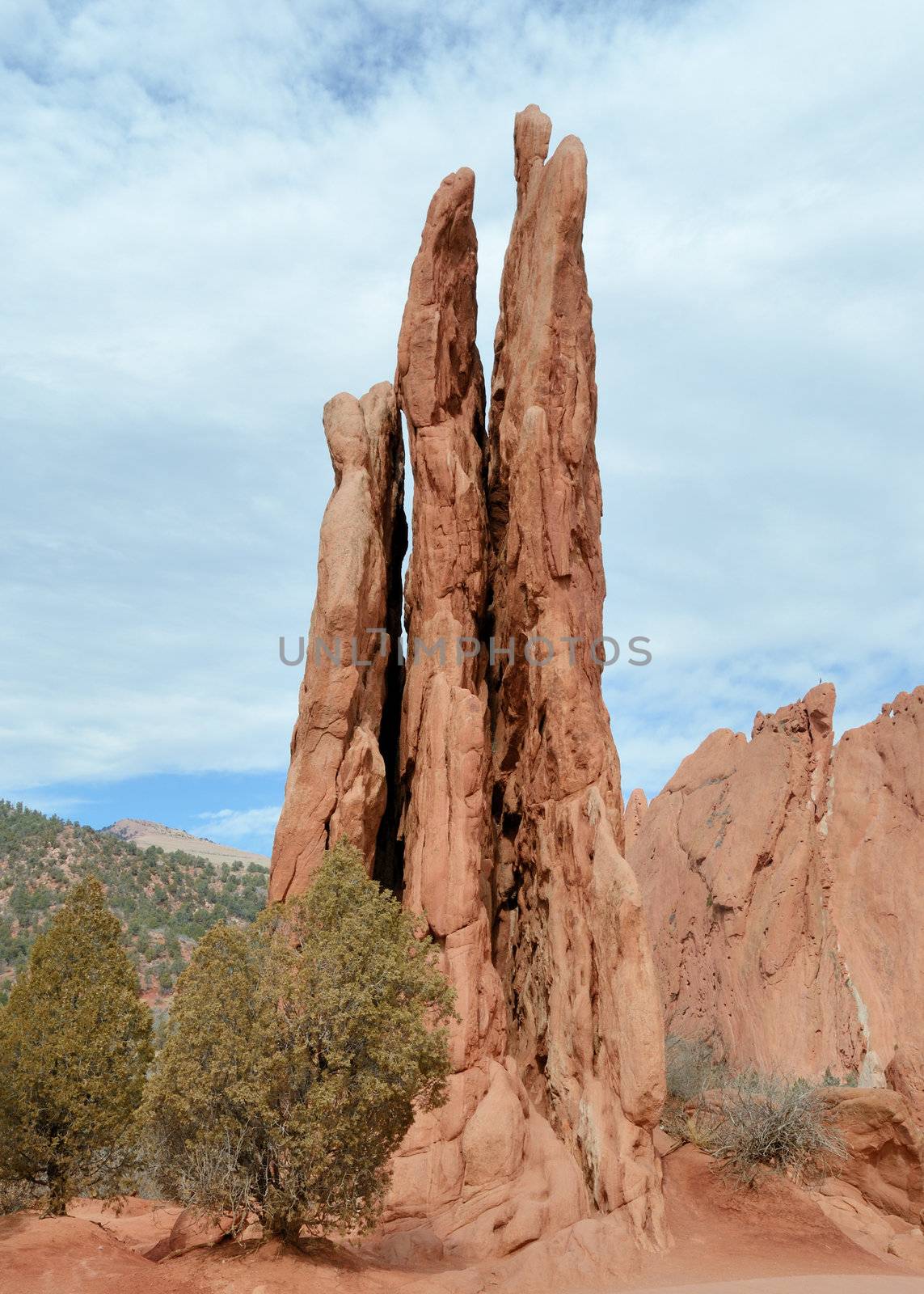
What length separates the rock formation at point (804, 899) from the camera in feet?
89.4

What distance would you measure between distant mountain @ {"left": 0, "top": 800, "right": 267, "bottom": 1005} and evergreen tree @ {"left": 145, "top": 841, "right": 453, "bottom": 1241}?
3031 centimetres

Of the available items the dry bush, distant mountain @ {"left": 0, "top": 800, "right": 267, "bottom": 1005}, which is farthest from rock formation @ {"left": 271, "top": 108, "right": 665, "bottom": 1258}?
distant mountain @ {"left": 0, "top": 800, "right": 267, "bottom": 1005}

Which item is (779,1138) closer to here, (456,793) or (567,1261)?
(567,1261)

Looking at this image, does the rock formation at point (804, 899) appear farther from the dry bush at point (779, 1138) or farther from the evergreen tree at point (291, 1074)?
the evergreen tree at point (291, 1074)

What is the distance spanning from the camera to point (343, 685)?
20500 mm

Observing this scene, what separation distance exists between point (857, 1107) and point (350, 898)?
1222cm

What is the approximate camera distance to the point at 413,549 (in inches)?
914

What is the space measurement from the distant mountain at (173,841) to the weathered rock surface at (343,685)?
7455 centimetres

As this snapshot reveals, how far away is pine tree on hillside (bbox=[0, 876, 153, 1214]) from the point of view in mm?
17234

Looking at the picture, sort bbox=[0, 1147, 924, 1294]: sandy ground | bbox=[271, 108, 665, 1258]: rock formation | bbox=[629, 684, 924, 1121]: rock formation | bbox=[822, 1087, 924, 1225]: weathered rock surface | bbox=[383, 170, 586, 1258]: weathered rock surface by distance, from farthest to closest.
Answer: bbox=[629, 684, 924, 1121]: rock formation, bbox=[822, 1087, 924, 1225]: weathered rock surface, bbox=[271, 108, 665, 1258]: rock formation, bbox=[383, 170, 586, 1258]: weathered rock surface, bbox=[0, 1147, 924, 1294]: sandy ground

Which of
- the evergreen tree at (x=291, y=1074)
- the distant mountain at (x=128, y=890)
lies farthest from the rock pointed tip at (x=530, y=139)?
the distant mountain at (x=128, y=890)

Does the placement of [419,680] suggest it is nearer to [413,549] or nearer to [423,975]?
[413,549]

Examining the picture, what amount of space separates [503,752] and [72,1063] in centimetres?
1028

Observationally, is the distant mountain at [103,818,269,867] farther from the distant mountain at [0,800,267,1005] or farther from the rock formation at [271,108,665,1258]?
the rock formation at [271,108,665,1258]
